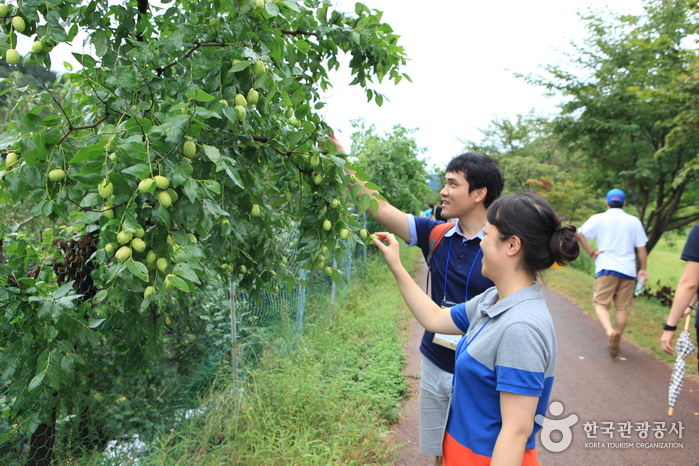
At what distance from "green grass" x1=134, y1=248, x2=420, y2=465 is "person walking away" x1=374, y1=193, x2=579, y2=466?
159 cm

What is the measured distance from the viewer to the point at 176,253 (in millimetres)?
1301

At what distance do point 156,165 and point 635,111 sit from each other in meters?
9.15

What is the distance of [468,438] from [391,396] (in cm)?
262

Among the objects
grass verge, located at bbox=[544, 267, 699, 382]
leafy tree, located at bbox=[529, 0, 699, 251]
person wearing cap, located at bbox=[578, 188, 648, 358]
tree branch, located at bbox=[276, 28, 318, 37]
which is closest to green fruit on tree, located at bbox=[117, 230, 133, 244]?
tree branch, located at bbox=[276, 28, 318, 37]

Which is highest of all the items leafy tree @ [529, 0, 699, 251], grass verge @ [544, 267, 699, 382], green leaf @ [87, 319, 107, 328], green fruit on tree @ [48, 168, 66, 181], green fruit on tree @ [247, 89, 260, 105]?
leafy tree @ [529, 0, 699, 251]

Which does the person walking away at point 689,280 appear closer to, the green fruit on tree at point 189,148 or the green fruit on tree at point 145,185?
the green fruit on tree at point 189,148

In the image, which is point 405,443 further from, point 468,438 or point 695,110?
point 695,110

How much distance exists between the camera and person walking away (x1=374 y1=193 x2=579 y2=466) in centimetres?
143

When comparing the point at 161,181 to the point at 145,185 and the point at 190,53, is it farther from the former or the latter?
the point at 190,53

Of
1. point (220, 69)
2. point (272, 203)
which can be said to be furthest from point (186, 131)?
point (272, 203)

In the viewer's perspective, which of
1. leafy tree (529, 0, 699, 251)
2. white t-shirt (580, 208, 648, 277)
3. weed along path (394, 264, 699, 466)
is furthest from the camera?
leafy tree (529, 0, 699, 251)

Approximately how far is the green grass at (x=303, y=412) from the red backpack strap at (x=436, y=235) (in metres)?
1.57

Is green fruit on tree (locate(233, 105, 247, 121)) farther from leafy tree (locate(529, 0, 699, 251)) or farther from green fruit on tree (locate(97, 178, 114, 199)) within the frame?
leafy tree (locate(529, 0, 699, 251))

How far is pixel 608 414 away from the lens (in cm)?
402
